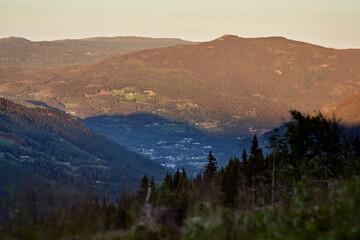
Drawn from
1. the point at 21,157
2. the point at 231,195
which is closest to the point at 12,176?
the point at 21,157

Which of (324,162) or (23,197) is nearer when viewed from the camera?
(23,197)

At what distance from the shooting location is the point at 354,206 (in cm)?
1305

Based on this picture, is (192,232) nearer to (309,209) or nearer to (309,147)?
(309,209)

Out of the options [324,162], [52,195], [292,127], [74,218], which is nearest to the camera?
[74,218]

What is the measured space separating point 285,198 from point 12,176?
465ft

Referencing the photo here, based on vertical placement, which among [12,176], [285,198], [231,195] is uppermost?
[285,198]

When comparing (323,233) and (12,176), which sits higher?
(323,233)

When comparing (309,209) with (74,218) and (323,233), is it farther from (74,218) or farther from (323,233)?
(74,218)

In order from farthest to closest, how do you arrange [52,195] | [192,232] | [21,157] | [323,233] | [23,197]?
[21,157], [23,197], [52,195], [192,232], [323,233]

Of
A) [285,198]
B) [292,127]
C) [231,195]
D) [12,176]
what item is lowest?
[12,176]

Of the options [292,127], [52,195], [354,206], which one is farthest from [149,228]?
[292,127]

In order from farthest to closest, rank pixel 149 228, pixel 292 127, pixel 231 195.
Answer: pixel 231 195
pixel 292 127
pixel 149 228

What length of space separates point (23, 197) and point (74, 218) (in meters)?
4.65

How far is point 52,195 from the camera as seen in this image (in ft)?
55.7
